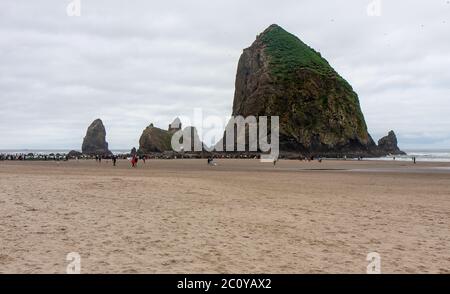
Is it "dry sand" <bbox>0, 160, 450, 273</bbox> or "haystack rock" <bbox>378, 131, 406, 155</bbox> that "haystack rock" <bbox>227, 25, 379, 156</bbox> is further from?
"dry sand" <bbox>0, 160, 450, 273</bbox>

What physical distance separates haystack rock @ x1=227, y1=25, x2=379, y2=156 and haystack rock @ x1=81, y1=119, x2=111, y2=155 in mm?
54350

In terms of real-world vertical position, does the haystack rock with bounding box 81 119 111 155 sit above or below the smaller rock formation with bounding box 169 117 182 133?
below

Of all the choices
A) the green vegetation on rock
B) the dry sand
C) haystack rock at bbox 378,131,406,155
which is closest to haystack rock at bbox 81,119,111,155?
A: the green vegetation on rock

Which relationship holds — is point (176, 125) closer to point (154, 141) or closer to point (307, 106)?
point (154, 141)

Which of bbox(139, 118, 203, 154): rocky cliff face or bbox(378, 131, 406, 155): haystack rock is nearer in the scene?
bbox(139, 118, 203, 154): rocky cliff face

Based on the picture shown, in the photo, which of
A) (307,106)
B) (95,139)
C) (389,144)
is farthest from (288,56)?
(95,139)

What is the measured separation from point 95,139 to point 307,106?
79802 mm

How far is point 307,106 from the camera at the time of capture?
11300cm

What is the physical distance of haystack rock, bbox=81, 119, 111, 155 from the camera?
143 metres

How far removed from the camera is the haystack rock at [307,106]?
108 metres

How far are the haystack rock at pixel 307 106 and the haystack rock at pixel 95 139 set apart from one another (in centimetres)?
5435

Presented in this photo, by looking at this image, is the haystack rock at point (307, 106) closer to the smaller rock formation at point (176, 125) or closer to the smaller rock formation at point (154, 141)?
the smaller rock formation at point (154, 141)
